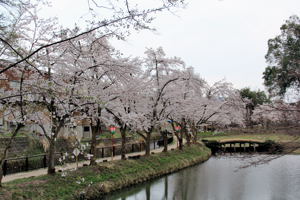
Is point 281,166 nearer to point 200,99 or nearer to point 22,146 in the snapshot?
point 200,99

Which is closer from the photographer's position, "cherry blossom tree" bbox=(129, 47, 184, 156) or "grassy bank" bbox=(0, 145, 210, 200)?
"grassy bank" bbox=(0, 145, 210, 200)

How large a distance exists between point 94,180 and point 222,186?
16.9ft

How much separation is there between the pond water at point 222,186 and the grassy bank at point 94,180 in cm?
40

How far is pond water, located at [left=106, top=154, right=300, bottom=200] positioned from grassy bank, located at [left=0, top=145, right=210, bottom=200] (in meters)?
0.40

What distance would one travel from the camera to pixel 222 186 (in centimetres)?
1166

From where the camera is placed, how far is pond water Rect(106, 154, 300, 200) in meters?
10.1

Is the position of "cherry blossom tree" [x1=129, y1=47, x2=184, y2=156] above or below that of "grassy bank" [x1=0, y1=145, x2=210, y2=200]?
above

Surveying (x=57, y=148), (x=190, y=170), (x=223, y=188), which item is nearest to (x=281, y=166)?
(x=190, y=170)

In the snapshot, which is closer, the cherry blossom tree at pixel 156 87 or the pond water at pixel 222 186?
the pond water at pixel 222 186

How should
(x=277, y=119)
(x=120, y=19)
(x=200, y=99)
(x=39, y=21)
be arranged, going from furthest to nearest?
(x=200, y=99) → (x=39, y=21) → (x=277, y=119) → (x=120, y=19)

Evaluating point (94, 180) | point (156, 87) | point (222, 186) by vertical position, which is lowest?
point (222, 186)

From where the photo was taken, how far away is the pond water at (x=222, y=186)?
10070 millimetres

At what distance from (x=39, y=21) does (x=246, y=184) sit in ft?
31.6

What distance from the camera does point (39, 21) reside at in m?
8.36
